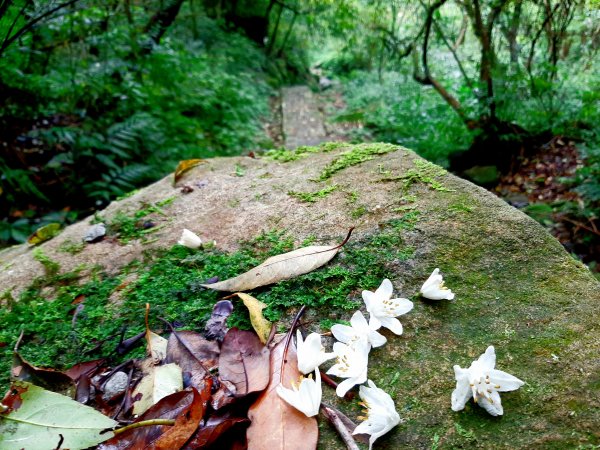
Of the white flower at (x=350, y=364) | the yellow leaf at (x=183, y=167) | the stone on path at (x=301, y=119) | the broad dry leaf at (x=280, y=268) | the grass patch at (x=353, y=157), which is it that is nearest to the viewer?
the white flower at (x=350, y=364)

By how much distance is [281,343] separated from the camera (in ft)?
4.01

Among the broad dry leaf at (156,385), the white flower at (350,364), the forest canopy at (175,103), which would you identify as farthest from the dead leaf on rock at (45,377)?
the forest canopy at (175,103)

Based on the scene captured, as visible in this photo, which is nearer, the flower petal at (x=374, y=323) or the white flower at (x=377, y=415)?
the white flower at (x=377, y=415)

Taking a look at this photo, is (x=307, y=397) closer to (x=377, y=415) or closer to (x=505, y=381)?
(x=377, y=415)

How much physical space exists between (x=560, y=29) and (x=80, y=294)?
231 inches

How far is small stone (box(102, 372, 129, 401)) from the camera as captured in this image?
3.89ft

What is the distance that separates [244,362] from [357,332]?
33cm

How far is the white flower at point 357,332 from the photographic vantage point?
3.84 ft

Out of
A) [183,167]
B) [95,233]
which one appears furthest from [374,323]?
[183,167]

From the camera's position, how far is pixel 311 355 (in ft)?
3.72

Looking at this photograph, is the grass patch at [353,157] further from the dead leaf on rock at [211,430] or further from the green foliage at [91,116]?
the green foliage at [91,116]

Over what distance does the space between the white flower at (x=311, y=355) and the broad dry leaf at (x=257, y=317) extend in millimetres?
136

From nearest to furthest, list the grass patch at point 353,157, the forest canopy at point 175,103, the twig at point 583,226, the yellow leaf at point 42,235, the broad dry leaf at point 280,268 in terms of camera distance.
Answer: the broad dry leaf at point 280,268, the grass patch at point 353,157, the yellow leaf at point 42,235, the twig at point 583,226, the forest canopy at point 175,103

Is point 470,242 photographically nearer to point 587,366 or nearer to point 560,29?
point 587,366
